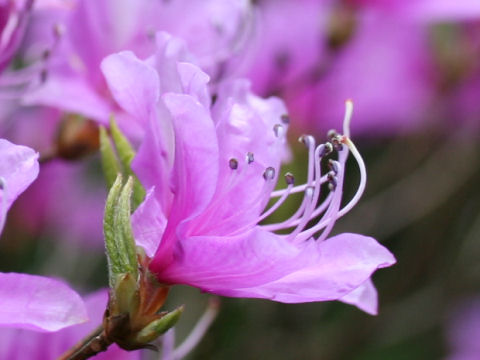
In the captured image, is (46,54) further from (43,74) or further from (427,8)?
(427,8)

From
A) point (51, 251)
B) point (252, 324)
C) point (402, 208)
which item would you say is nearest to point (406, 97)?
point (402, 208)

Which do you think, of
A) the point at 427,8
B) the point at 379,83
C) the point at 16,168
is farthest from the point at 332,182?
the point at 379,83

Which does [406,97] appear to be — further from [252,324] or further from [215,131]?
[215,131]

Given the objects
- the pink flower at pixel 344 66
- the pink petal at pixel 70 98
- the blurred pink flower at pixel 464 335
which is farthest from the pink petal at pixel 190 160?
the blurred pink flower at pixel 464 335

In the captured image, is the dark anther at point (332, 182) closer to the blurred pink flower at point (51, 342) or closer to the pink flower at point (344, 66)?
the blurred pink flower at point (51, 342)

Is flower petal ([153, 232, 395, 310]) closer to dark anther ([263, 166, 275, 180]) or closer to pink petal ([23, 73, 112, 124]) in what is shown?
dark anther ([263, 166, 275, 180])

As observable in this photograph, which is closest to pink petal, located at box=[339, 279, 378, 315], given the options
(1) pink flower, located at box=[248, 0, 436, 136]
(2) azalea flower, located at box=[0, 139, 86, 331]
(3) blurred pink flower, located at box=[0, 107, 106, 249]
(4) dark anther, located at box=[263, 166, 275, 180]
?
(4) dark anther, located at box=[263, 166, 275, 180]
